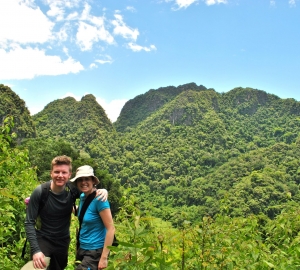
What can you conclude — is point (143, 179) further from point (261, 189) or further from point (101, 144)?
point (261, 189)

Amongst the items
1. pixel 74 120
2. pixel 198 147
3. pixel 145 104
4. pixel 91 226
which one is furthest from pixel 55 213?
pixel 145 104

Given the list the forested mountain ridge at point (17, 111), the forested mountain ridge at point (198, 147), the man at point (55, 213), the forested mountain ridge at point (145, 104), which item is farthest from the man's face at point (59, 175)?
the forested mountain ridge at point (145, 104)

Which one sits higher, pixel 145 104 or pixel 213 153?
pixel 145 104

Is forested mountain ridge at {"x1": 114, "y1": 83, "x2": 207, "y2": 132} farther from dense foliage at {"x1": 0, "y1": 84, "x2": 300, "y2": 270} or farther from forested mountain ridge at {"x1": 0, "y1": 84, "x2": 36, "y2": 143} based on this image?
forested mountain ridge at {"x1": 0, "y1": 84, "x2": 36, "y2": 143}

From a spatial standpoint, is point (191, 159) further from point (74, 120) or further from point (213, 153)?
point (74, 120)

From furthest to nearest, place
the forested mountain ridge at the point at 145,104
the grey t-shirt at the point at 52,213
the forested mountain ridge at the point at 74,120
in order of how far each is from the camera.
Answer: the forested mountain ridge at the point at 145,104, the forested mountain ridge at the point at 74,120, the grey t-shirt at the point at 52,213

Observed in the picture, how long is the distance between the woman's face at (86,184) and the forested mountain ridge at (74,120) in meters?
55.0

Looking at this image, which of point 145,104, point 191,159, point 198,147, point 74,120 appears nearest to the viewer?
point 191,159

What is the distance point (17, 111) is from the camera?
107 feet

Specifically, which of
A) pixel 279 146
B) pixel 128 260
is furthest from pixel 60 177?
pixel 279 146

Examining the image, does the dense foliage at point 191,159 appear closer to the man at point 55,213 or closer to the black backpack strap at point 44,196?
the man at point 55,213

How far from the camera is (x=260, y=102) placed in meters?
97.5

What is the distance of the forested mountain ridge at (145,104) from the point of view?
10094 cm

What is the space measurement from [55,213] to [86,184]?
0.29m
